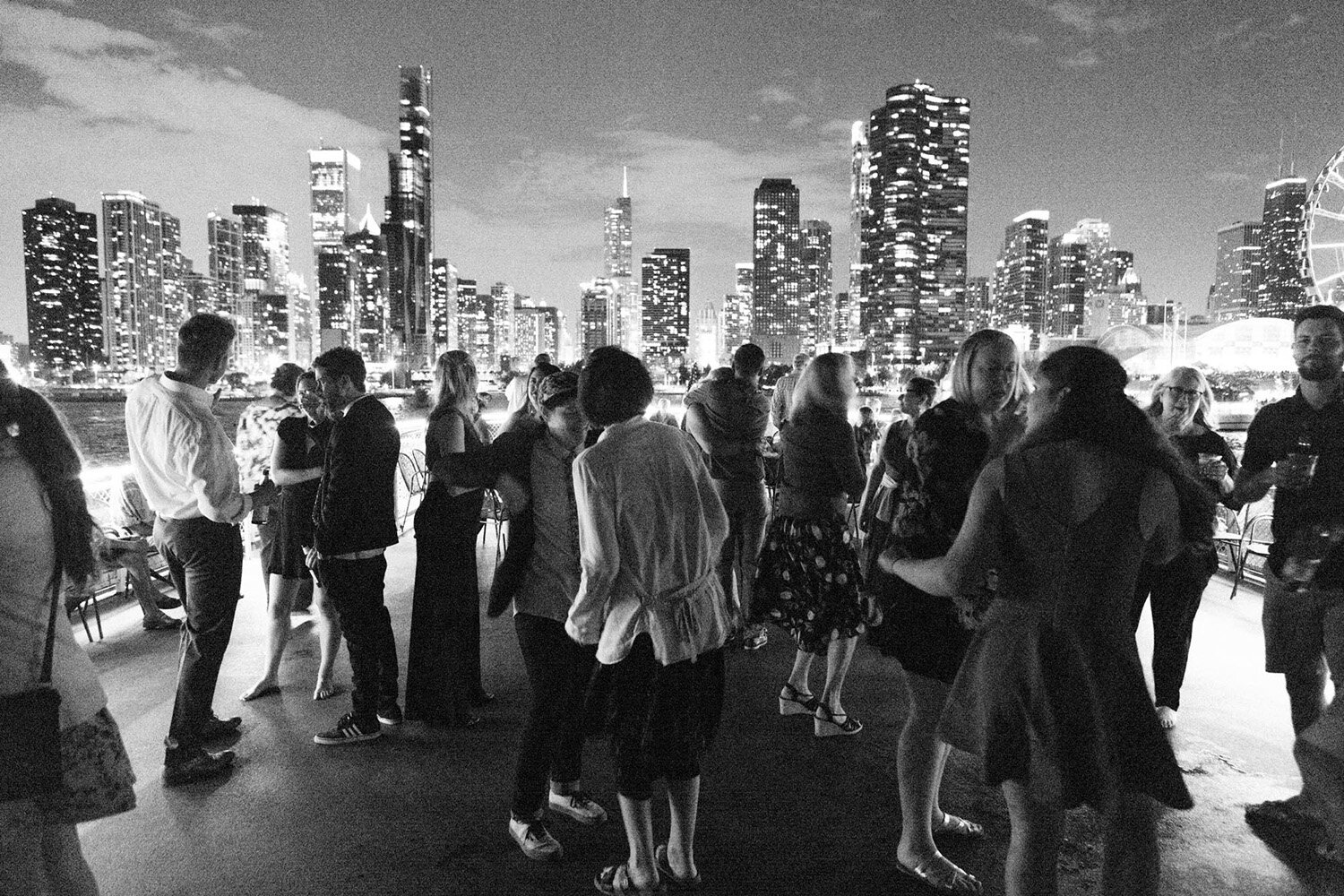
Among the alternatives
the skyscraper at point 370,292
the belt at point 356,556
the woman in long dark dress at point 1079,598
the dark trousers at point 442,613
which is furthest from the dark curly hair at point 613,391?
the skyscraper at point 370,292

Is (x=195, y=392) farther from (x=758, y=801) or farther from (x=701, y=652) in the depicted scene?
(x=758, y=801)

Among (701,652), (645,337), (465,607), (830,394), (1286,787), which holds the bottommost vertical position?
(1286,787)

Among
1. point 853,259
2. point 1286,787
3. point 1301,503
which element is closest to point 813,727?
point 1286,787

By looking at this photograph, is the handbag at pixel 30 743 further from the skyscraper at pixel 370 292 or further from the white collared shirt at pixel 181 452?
the skyscraper at pixel 370 292

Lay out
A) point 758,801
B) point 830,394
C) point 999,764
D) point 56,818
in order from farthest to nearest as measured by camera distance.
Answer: point 830,394
point 758,801
point 999,764
point 56,818

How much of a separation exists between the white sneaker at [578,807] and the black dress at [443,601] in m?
1.02

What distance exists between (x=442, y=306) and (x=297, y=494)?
610 ft

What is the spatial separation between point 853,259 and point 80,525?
622ft

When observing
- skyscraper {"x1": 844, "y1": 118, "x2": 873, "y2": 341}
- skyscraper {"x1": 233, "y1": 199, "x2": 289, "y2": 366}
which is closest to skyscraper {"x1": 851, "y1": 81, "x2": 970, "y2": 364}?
skyscraper {"x1": 844, "y1": 118, "x2": 873, "y2": 341}

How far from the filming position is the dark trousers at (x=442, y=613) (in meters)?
3.91

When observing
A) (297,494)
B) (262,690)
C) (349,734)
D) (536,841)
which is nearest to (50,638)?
(536,841)

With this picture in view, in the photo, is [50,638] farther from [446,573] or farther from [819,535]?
[819,535]

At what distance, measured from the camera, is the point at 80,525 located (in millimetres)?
1886

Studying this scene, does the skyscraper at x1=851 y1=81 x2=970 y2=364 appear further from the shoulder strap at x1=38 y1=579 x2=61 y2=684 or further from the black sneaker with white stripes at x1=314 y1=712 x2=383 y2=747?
the shoulder strap at x1=38 y1=579 x2=61 y2=684
